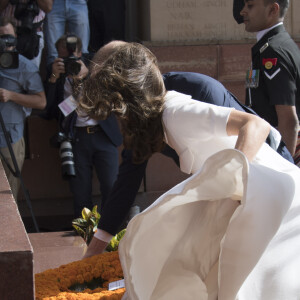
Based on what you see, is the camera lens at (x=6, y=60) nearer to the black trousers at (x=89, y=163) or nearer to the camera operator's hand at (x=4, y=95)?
the camera operator's hand at (x=4, y=95)

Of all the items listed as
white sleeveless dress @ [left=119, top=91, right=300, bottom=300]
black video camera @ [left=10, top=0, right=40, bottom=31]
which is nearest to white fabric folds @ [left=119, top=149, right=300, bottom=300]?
white sleeveless dress @ [left=119, top=91, right=300, bottom=300]

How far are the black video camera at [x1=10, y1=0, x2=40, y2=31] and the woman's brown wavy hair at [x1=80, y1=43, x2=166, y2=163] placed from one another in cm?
290

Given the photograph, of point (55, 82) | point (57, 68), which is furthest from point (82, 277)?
point (55, 82)

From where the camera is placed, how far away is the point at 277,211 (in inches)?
83.7

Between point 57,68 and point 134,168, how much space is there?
225 cm

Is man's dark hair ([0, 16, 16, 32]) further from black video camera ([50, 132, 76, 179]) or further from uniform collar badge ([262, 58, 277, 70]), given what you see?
uniform collar badge ([262, 58, 277, 70])

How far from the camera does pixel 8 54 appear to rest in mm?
4727

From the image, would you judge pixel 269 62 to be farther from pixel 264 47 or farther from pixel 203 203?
pixel 203 203

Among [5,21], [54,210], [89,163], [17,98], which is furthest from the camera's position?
[54,210]

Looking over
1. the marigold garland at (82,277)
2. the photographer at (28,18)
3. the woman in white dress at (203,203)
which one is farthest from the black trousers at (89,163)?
Answer: the woman in white dress at (203,203)

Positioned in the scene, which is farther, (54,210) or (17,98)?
(54,210)

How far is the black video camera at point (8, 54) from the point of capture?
4.71 m

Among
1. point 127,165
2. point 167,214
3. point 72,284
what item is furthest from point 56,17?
point 167,214

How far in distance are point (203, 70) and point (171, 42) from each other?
1.24ft
